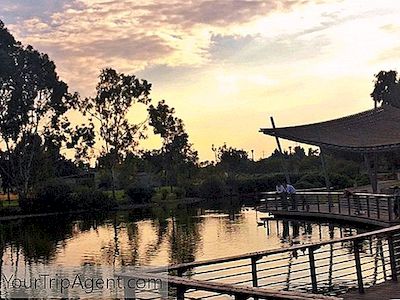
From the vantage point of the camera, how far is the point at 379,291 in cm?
823

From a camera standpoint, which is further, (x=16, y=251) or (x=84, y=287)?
(x=16, y=251)

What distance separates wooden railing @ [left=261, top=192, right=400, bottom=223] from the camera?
64.6 ft

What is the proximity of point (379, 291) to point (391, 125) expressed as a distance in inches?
1018

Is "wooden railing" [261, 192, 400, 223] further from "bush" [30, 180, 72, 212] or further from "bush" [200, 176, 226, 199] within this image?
"bush" [200, 176, 226, 199]

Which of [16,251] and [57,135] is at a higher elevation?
[57,135]

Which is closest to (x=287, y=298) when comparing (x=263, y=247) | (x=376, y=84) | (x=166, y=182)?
(x=263, y=247)

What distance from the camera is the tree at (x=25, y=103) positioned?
149 ft

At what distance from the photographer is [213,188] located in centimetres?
5638

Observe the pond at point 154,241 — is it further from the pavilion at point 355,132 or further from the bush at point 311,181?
the bush at point 311,181

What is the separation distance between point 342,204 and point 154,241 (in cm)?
861

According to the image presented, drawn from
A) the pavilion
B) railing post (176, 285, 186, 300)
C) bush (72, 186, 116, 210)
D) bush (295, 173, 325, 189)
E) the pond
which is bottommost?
the pond

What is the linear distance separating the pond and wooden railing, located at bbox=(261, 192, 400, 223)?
84cm

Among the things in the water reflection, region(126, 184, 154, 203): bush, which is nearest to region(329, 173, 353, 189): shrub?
region(126, 184, 154, 203): bush

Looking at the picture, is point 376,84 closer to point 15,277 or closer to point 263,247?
point 263,247
